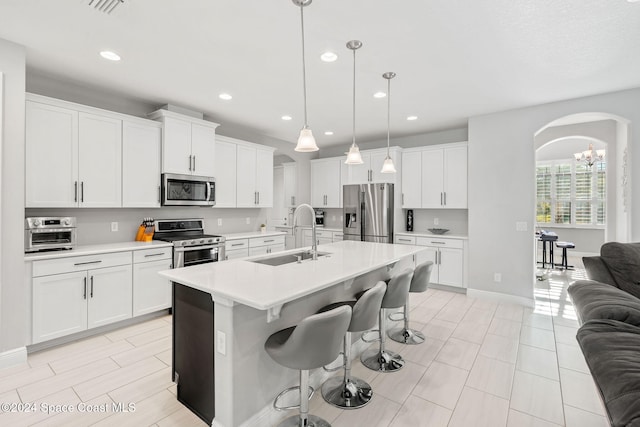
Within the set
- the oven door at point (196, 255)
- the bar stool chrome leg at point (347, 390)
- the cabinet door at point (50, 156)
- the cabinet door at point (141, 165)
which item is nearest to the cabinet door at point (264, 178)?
the oven door at point (196, 255)

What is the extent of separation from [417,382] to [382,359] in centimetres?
34

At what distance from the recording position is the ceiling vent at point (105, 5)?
2037 mm

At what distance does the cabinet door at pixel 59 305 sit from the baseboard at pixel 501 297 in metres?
5.00

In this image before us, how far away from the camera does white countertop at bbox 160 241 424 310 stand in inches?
62.3

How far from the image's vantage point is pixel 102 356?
2.78 metres

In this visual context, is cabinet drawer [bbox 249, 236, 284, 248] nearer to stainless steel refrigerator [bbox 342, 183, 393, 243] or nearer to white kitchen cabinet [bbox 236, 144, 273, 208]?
white kitchen cabinet [bbox 236, 144, 273, 208]

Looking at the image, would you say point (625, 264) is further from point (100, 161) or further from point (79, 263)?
point (100, 161)

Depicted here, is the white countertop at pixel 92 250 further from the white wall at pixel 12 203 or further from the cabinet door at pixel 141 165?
the cabinet door at pixel 141 165

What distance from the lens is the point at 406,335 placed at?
10.3ft

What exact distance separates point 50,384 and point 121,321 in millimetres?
1074

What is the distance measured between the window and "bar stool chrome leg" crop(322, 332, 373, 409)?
829 cm

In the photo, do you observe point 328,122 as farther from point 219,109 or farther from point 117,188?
point 117,188

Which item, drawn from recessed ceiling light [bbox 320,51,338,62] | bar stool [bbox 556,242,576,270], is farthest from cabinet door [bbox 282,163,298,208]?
bar stool [bbox 556,242,576,270]

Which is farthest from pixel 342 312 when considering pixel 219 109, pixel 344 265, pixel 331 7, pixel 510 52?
pixel 219 109
